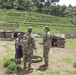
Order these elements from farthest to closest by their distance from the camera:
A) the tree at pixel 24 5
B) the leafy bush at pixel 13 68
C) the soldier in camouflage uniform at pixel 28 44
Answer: the tree at pixel 24 5 → the leafy bush at pixel 13 68 → the soldier in camouflage uniform at pixel 28 44

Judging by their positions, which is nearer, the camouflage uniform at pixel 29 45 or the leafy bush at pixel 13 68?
the camouflage uniform at pixel 29 45

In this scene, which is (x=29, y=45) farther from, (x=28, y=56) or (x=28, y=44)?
(x=28, y=56)

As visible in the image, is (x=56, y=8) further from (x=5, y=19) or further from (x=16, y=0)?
(x=5, y=19)

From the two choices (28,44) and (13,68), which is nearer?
(28,44)

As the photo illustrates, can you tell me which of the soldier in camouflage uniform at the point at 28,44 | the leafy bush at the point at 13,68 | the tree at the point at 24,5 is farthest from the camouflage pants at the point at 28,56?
the tree at the point at 24,5

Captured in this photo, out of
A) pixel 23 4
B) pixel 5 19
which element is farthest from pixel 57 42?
pixel 23 4

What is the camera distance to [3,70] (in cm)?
1140

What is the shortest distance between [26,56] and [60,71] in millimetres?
1778

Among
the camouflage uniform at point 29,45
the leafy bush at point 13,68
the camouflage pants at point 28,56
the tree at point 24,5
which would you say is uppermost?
the camouflage uniform at point 29,45

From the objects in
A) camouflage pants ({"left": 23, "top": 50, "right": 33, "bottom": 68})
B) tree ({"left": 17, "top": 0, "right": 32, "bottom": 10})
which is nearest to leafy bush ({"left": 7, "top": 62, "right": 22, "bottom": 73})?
camouflage pants ({"left": 23, "top": 50, "right": 33, "bottom": 68})

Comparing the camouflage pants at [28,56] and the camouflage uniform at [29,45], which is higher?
the camouflage uniform at [29,45]

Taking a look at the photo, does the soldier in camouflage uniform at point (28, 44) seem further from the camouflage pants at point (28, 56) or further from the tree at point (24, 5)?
the tree at point (24, 5)

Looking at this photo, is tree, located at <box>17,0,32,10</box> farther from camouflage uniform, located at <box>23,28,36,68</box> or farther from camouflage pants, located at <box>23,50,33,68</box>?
camouflage uniform, located at <box>23,28,36,68</box>

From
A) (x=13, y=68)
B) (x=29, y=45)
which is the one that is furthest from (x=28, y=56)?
(x=13, y=68)
